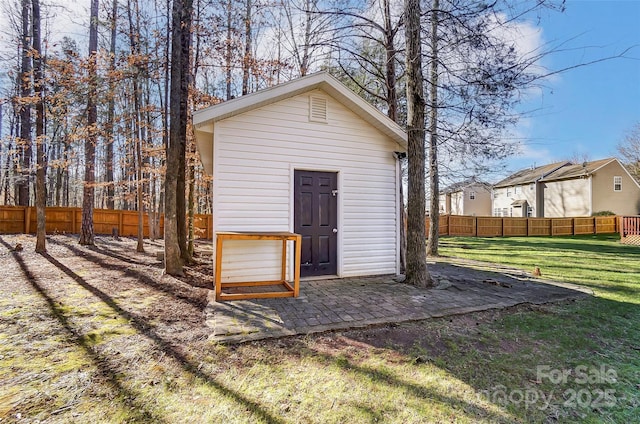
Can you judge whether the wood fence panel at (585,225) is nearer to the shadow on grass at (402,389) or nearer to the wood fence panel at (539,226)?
the wood fence panel at (539,226)

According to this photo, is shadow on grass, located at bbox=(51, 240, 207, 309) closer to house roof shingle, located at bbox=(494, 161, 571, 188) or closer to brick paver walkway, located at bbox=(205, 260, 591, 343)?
brick paver walkway, located at bbox=(205, 260, 591, 343)

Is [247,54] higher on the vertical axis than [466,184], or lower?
higher

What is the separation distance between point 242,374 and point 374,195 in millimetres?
4512

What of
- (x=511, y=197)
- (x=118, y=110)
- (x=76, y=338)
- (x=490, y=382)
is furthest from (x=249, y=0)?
(x=511, y=197)

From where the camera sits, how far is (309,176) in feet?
18.5

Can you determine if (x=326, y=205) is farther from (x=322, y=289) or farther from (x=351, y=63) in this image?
(x=351, y=63)

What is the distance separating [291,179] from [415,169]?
2.37 metres

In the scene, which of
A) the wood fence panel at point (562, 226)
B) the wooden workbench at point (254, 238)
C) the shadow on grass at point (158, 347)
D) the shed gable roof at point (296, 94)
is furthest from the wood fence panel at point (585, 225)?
the shadow on grass at point (158, 347)

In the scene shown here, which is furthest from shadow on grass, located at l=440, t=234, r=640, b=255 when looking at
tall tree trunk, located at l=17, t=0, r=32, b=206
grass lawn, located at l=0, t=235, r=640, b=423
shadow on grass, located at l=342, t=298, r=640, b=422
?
tall tree trunk, located at l=17, t=0, r=32, b=206

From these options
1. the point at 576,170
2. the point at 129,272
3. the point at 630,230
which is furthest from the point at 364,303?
the point at 576,170

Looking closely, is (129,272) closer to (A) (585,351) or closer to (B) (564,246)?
(A) (585,351)

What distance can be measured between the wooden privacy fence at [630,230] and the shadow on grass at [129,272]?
19.5m

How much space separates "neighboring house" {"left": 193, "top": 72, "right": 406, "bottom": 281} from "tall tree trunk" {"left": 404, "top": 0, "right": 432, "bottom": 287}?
1.59 ft

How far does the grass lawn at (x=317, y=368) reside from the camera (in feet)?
6.50
